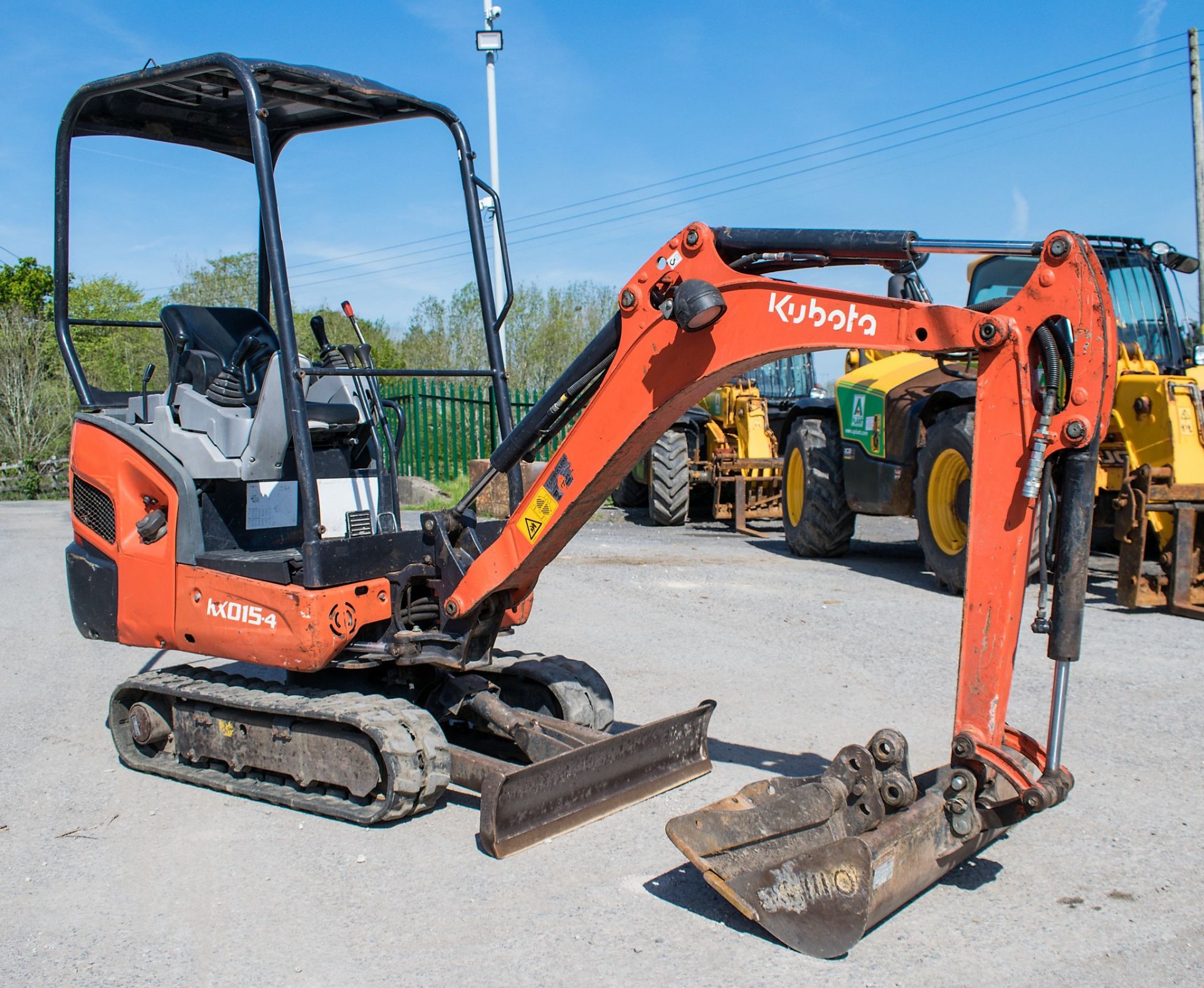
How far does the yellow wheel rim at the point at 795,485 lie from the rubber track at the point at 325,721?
825 centimetres

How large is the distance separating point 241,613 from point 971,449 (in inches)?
188

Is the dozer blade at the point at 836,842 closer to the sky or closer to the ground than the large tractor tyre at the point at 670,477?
closer to the ground

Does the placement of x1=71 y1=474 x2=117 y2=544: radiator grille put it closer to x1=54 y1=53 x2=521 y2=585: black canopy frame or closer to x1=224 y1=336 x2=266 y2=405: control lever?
x1=54 y1=53 x2=521 y2=585: black canopy frame

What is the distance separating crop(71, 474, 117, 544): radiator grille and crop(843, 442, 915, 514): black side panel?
23.6ft

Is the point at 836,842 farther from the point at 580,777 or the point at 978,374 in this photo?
the point at 978,374

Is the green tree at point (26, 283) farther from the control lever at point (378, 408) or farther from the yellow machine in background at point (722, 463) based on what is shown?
the control lever at point (378, 408)

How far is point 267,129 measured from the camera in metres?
5.26

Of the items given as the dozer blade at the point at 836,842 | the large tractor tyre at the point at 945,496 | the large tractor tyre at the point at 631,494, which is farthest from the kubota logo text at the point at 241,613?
the large tractor tyre at the point at 631,494

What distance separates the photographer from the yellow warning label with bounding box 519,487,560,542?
4418 millimetres

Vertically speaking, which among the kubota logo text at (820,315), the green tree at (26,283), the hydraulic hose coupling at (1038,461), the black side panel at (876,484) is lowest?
the black side panel at (876,484)

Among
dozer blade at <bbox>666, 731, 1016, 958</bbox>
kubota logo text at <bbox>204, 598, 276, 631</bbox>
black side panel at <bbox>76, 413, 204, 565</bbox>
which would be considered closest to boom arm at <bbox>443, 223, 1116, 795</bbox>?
dozer blade at <bbox>666, 731, 1016, 958</bbox>

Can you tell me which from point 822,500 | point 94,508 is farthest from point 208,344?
point 822,500

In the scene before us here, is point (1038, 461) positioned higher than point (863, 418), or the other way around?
point (863, 418)

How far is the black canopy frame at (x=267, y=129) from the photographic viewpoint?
14.9ft
